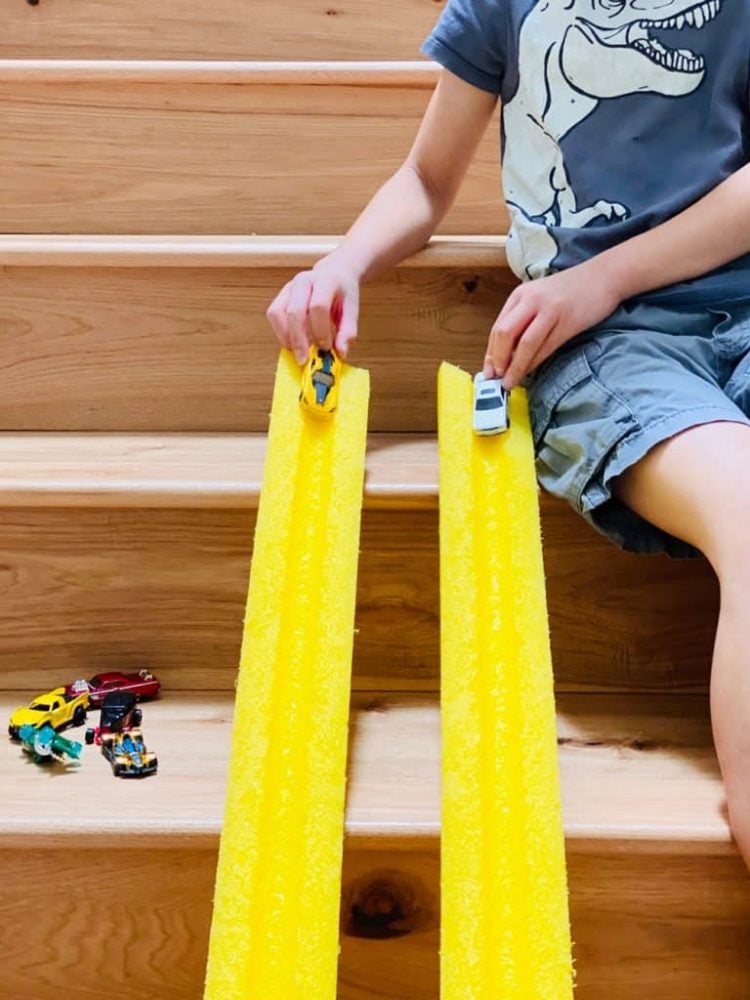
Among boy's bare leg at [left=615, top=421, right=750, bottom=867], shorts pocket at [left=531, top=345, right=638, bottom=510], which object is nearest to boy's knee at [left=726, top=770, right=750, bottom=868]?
boy's bare leg at [left=615, top=421, right=750, bottom=867]

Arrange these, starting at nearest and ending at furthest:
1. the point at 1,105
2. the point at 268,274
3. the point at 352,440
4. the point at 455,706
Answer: the point at 455,706, the point at 352,440, the point at 268,274, the point at 1,105

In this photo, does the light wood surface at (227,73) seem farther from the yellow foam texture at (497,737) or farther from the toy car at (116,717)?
the toy car at (116,717)

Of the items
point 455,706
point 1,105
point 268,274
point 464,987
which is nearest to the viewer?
point 464,987

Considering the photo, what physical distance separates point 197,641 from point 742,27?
677mm

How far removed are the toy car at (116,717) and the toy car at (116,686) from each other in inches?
0.6

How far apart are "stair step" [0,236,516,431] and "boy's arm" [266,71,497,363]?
0.15 feet

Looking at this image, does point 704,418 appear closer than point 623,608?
Yes

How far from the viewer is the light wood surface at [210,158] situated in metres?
1.20

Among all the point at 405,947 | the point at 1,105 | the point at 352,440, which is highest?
the point at 1,105

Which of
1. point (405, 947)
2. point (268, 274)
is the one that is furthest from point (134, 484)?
point (405, 947)

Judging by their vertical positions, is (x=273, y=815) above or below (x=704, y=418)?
below

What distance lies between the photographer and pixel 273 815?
68cm

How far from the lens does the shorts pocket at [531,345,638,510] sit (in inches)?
31.3

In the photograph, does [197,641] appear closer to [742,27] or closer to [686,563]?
[686,563]
